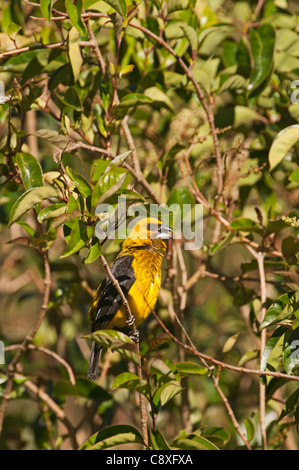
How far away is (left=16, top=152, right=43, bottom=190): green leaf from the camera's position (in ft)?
8.23

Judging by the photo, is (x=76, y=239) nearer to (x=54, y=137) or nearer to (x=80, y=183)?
(x=80, y=183)

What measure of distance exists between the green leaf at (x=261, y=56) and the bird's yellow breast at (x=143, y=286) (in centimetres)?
112

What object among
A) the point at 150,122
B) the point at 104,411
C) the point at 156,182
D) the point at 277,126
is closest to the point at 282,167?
the point at 277,126

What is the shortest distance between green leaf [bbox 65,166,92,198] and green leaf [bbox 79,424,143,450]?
40.5 inches

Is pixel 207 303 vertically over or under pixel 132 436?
under

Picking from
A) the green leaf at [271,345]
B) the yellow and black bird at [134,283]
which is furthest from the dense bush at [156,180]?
the yellow and black bird at [134,283]

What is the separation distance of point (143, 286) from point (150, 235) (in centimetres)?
34

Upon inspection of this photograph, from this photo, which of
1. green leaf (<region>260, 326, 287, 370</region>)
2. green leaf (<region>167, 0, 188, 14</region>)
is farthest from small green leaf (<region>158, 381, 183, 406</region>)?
green leaf (<region>167, 0, 188, 14</region>)

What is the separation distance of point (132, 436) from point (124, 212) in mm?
963

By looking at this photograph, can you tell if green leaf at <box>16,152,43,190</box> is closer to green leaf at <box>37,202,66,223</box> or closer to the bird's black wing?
green leaf at <box>37,202,66,223</box>

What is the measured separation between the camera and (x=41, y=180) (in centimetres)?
252

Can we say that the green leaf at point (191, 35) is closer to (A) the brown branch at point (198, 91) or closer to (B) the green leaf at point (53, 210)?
(A) the brown branch at point (198, 91)

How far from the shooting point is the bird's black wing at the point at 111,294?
3.14 meters

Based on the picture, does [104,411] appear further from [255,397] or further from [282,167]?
[282,167]
